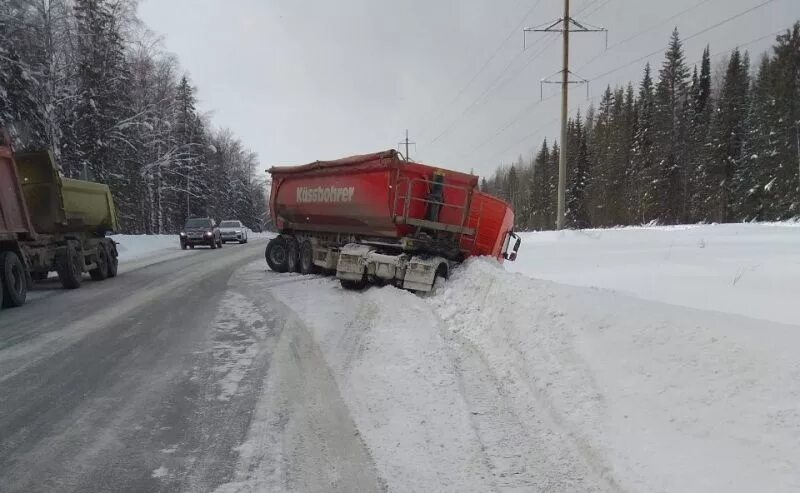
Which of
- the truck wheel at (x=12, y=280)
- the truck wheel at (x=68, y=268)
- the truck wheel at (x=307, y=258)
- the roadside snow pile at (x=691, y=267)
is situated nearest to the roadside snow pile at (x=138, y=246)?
the truck wheel at (x=68, y=268)

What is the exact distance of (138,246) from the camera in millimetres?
28156

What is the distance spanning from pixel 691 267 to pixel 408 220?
234 inches

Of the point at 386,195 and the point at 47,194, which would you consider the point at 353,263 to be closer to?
the point at 386,195

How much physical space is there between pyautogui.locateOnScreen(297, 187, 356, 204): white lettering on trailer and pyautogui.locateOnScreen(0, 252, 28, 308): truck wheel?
6724mm

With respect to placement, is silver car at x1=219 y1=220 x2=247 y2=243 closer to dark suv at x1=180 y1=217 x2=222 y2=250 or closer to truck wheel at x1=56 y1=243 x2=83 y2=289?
dark suv at x1=180 y1=217 x2=222 y2=250

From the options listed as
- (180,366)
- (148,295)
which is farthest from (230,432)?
(148,295)

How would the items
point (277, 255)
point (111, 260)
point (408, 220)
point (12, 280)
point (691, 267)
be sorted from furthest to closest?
point (277, 255) → point (111, 260) → point (408, 220) → point (691, 267) → point (12, 280)

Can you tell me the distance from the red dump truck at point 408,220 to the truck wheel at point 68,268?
6.60 m

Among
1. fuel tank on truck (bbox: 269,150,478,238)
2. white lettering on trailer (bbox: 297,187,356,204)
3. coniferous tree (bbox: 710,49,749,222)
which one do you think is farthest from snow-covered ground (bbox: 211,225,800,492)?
coniferous tree (bbox: 710,49,749,222)

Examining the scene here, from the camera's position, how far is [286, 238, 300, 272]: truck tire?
1567 cm

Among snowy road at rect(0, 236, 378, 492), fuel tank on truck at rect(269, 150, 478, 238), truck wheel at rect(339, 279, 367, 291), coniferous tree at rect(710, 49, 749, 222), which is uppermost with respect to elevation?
coniferous tree at rect(710, 49, 749, 222)

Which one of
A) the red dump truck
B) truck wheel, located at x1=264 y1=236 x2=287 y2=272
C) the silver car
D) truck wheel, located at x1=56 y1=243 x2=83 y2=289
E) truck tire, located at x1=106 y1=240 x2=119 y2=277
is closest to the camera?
the red dump truck

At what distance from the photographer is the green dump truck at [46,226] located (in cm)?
1016

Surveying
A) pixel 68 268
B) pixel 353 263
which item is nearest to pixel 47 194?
pixel 68 268
